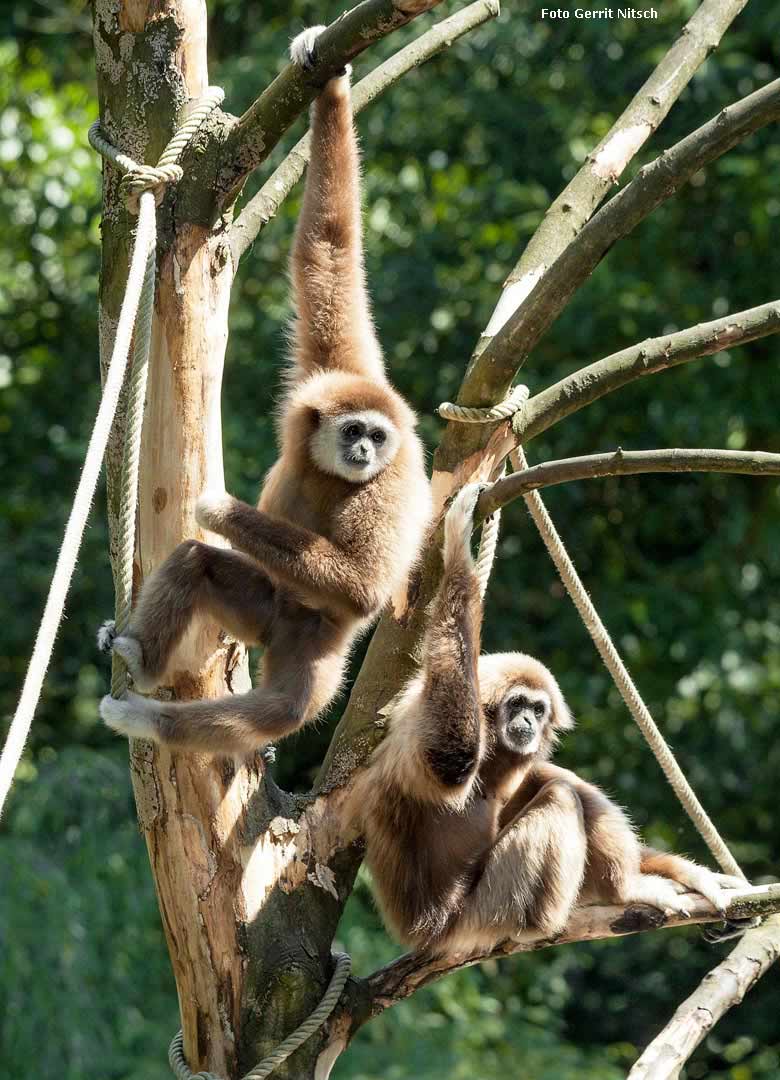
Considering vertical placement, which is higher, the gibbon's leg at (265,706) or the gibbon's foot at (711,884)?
the gibbon's leg at (265,706)

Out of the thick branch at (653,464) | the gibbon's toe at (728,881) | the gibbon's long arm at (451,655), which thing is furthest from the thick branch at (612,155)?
the gibbon's toe at (728,881)

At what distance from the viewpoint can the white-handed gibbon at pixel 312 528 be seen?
11.9ft

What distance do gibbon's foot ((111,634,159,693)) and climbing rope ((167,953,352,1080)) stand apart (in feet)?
3.15

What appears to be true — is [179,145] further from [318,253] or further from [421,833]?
[421,833]

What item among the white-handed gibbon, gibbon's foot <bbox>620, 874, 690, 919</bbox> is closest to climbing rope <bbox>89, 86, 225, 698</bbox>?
the white-handed gibbon

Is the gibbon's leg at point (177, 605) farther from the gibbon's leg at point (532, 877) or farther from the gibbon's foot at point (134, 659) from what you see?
the gibbon's leg at point (532, 877)

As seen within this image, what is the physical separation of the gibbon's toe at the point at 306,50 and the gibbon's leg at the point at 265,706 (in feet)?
5.26

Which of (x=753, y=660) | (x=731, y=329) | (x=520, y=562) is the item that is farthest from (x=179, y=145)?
(x=753, y=660)

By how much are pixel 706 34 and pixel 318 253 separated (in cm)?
147

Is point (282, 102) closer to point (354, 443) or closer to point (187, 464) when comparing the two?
point (187, 464)

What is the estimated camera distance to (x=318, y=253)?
14.7 feet

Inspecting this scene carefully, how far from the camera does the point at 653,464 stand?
3.32 metres

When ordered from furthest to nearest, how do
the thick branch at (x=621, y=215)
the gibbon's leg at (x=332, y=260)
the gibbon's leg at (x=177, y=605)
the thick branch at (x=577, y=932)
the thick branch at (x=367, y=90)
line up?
1. the gibbon's leg at (x=332, y=260)
2. the thick branch at (x=367, y=90)
3. the thick branch at (x=577, y=932)
4. the gibbon's leg at (x=177, y=605)
5. the thick branch at (x=621, y=215)

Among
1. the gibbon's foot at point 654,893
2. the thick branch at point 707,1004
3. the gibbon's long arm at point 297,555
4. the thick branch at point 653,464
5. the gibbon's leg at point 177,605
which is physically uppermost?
the thick branch at point 653,464
